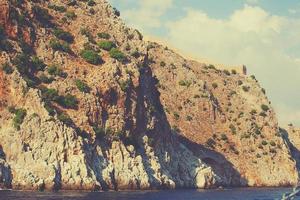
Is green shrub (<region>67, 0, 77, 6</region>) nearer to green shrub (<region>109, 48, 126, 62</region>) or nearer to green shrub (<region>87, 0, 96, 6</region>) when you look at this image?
green shrub (<region>87, 0, 96, 6</region>)

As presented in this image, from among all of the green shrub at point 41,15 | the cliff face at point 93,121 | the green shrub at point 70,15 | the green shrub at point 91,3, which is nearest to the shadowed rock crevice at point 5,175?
the cliff face at point 93,121

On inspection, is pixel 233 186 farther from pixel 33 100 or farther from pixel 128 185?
pixel 33 100

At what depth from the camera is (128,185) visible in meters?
86.9

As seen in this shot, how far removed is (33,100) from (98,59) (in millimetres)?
17968

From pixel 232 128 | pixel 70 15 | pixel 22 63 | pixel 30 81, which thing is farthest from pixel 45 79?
pixel 232 128

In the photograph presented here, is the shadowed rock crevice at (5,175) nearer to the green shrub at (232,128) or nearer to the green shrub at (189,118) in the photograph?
the green shrub at (189,118)

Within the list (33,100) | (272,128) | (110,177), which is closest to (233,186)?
(272,128)

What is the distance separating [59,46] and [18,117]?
2033cm

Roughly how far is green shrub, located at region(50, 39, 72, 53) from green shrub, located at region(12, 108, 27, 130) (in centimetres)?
1788

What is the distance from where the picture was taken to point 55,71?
9269 cm

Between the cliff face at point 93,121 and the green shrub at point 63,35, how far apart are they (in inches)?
6.4

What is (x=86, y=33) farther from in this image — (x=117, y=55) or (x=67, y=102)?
(x=67, y=102)

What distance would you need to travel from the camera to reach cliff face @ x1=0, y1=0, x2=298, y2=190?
79000mm

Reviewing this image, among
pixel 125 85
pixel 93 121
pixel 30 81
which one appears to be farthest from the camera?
pixel 125 85
